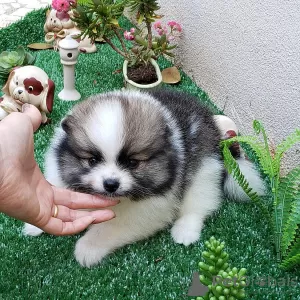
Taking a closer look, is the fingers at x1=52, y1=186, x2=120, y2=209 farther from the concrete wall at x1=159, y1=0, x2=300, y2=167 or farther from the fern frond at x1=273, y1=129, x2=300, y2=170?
the concrete wall at x1=159, y1=0, x2=300, y2=167

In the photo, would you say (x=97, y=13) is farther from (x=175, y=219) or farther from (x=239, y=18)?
(x=175, y=219)

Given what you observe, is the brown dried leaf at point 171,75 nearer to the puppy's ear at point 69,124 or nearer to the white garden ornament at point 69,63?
the white garden ornament at point 69,63

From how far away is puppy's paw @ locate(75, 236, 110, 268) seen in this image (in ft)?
7.72

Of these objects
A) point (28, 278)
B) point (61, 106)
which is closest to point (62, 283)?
point (28, 278)

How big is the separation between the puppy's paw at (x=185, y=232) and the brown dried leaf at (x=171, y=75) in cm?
193

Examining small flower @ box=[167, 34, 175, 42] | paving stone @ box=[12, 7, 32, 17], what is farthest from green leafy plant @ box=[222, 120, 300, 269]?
paving stone @ box=[12, 7, 32, 17]

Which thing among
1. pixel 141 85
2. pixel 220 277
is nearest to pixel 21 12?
pixel 141 85

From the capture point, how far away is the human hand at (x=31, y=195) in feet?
6.46

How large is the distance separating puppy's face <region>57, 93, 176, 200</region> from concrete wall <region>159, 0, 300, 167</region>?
1.15 metres

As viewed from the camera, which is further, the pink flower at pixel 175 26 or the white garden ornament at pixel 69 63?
the pink flower at pixel 175 26

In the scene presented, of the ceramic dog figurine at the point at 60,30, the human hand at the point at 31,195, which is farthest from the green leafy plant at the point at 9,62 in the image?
the human hand at the point at 31,195

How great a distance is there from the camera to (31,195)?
6.73 ft

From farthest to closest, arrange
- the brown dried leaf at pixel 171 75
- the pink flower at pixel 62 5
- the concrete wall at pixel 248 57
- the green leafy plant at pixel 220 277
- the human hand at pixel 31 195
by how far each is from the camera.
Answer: the brown dried leaf at pixel 171 75
the pink flower at pixel 62 5
the concrete wall at pixel 248 57
the human hand at pixel 31 195
the green leafy plant at pixel 220 277

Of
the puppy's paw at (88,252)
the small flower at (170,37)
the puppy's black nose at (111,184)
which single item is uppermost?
the puppy's black nose at (111,184)
